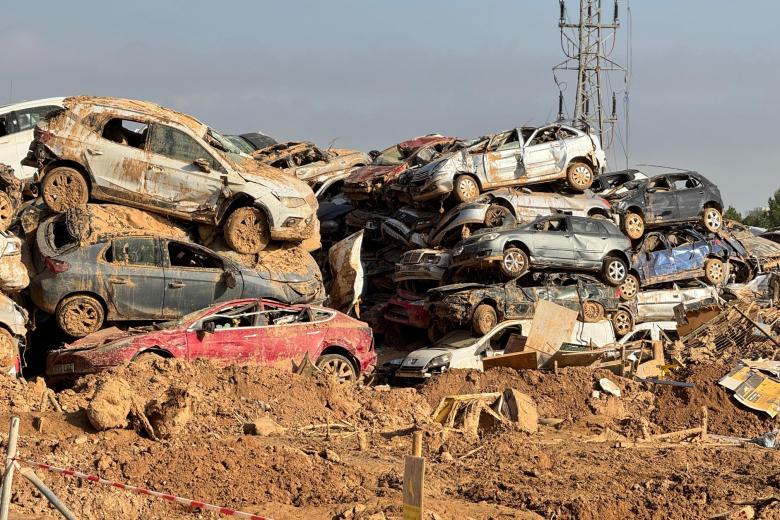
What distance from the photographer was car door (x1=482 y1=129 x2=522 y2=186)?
23.2 m

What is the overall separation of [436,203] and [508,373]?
6.42 metres

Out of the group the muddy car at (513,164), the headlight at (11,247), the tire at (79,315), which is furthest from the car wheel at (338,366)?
the muddy car at (513,164)

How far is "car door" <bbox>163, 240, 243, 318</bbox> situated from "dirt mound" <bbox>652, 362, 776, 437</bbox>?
6.99 m

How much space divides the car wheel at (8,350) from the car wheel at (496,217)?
410 inches

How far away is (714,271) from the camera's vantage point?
24609 mm

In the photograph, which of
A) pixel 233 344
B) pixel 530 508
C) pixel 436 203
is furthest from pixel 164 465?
pixel 436 203

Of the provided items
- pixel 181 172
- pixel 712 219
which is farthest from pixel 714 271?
pixel 181 172

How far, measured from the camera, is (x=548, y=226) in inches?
867

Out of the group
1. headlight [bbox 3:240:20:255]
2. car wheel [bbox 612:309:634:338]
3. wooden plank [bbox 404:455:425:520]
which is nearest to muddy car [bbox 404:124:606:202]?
car wheel [bbox 612:309:634:338]

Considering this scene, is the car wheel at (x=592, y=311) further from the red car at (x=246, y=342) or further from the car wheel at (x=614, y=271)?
the red car at (x=246, y=342)

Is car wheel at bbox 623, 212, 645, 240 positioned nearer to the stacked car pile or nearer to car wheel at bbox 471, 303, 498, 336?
car wheel at bbox 471, 303, 498, 336

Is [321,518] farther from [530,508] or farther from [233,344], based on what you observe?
[233,344]

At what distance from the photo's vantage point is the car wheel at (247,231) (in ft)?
61.0

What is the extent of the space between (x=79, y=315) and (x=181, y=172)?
10.8ft
